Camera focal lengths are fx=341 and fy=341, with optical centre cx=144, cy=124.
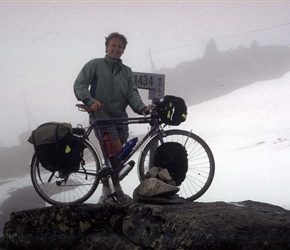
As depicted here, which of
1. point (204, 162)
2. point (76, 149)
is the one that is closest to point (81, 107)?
point (76, 149)

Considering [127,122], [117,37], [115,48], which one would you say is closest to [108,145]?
[127,122]

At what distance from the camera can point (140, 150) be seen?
171 inches

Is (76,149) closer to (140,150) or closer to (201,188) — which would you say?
(140,150)

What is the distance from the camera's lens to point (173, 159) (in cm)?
416

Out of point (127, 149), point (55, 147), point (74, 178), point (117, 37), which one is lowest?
point (74, 178)

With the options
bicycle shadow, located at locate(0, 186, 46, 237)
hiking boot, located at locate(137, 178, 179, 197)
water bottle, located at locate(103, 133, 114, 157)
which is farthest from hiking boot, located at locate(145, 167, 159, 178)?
bicycle shadow, located at locate(0, 186, 46, 237)

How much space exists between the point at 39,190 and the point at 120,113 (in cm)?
144

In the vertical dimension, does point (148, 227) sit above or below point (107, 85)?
below

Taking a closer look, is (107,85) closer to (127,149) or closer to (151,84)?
(127,149)

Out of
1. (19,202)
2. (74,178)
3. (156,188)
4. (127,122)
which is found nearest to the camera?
(156,188)

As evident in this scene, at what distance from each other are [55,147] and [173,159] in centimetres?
141

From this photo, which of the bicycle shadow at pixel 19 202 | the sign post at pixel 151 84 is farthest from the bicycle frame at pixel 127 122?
the bicycle shadow at pixel 19 202

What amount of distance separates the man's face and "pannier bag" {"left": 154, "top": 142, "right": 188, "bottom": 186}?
4.72 ft

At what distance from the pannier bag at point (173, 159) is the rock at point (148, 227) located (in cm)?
62
